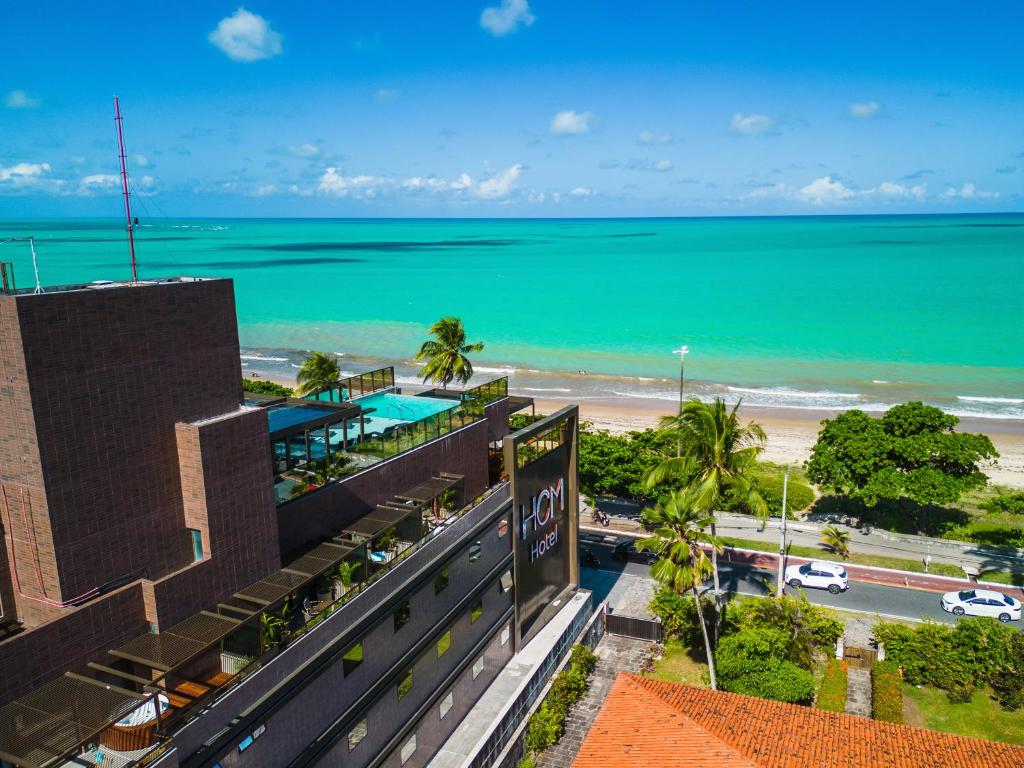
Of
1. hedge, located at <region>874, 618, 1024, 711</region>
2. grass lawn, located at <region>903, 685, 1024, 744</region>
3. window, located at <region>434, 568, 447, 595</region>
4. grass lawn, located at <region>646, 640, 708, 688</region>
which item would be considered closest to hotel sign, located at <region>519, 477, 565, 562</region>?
window, located at <region>434, 568, 447, 595</region>

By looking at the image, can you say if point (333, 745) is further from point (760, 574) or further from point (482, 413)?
point (760, 574)

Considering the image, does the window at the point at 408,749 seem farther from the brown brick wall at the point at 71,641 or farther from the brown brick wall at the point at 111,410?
the brown brick wall at the point at 71,641

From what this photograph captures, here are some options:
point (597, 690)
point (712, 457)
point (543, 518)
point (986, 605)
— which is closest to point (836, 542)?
point (986, 605)

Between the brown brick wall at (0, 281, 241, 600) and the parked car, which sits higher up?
the brown brick wall at (0, 281, 241, 600)

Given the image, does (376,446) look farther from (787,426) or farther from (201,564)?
(787,426)

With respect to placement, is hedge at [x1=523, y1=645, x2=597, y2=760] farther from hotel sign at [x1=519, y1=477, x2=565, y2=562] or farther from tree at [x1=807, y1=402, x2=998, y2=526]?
tree at [x1=807, y1=402, x2=998, y2=526]

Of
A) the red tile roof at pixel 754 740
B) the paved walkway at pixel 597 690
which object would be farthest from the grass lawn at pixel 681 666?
the red tile roof at pixel 754 740
